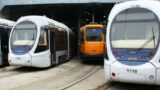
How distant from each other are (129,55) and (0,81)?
5.28 meters

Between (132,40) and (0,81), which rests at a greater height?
(132,40)

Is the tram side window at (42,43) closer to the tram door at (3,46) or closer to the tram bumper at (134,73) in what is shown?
the tram door at (3,46)

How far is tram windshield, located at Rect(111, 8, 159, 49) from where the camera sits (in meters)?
6.62

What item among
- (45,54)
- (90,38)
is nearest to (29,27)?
(45,54)

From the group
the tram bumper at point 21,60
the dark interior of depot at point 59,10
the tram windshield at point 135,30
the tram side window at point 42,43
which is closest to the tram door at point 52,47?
the tram side window at point 42,43

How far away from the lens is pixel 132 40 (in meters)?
6.87

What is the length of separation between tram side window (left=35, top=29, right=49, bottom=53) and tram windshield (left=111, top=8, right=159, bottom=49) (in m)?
5.17

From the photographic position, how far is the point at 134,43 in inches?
266

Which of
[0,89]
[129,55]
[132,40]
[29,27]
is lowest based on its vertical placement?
[0,89]

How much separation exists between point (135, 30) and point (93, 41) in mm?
7667

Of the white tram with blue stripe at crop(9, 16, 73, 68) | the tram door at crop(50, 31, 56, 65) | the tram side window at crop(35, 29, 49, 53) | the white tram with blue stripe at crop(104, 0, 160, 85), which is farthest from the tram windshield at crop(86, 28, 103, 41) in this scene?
the white tram with blue stripe at crop(104, 0, 160, 85)

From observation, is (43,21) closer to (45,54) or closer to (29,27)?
(29,27)

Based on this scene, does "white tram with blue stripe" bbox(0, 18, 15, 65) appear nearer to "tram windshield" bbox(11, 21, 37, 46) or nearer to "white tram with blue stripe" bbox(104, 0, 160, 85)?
"tram windshield" bbox(11, 21, 37, 46)

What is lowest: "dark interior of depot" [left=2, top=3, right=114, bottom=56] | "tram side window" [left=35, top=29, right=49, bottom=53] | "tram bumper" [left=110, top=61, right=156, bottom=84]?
"tram bumper" [left=110, top=61, right=156, bottom=84]
